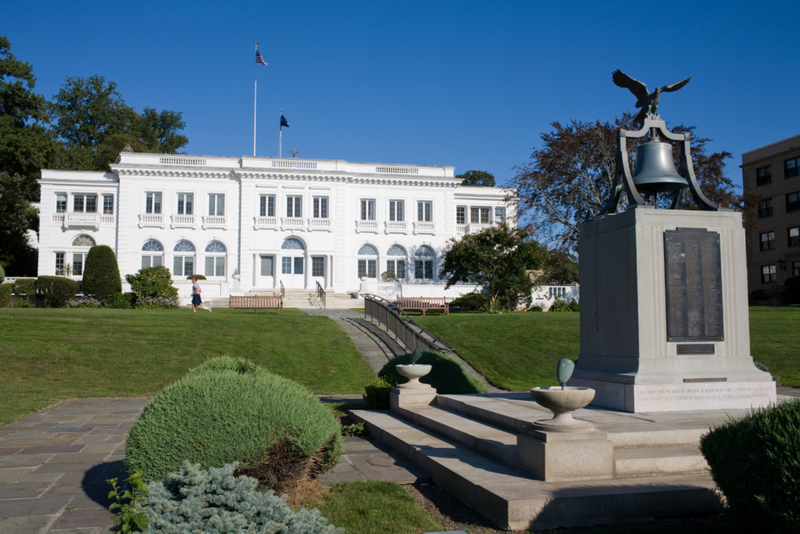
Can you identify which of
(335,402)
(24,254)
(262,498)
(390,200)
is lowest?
(335,402)

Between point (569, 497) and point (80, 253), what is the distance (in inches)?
1764

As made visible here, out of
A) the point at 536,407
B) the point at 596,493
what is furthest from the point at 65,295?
the point at 596,493

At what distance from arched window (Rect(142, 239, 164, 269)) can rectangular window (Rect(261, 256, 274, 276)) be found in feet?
23.1

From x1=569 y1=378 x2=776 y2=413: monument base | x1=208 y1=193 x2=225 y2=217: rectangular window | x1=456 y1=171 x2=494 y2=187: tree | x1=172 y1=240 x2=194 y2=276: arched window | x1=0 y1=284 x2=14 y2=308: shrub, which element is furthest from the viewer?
x1=456 y1=171 x2=494 y2=187: tree

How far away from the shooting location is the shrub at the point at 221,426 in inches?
197

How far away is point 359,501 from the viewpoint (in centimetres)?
569

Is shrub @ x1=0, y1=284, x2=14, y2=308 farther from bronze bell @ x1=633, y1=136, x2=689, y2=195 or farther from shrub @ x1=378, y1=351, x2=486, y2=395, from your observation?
bronze bell @ x1=633, y1=136, x2=689, y2=195

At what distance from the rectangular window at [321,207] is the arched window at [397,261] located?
18.3ft

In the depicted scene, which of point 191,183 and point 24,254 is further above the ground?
point 191,183

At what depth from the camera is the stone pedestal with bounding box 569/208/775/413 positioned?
779 centimetres

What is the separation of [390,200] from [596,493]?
4181 centimetres

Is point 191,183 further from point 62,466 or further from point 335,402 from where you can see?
point 62,466

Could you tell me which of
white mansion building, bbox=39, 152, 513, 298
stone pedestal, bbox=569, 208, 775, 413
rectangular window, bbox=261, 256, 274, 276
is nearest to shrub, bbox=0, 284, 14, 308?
white mansion building, bbox=39, 152, 513, 298

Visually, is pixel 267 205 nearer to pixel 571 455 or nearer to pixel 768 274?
pixel 768 274
